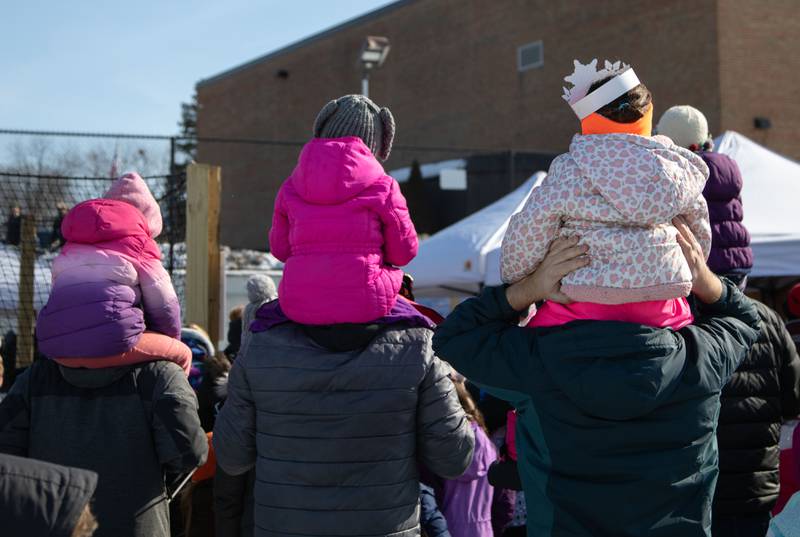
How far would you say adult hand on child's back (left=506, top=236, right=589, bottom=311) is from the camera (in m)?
2.15

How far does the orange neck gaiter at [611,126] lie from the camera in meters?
2.22

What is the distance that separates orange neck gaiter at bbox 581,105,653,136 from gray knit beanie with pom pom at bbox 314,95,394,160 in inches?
34.5

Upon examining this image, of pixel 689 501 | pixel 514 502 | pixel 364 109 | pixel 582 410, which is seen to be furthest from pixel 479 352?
pixel 514 502

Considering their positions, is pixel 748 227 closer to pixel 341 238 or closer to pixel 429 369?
pixel 429 369

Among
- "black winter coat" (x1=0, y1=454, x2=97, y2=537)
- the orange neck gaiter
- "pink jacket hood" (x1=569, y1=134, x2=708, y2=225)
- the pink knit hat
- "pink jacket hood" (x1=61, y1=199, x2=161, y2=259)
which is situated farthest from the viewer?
the pink knit hat

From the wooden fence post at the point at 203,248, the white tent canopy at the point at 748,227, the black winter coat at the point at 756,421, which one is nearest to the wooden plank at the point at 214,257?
the wooden fence post at the point at 203,248

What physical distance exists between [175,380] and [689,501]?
5.82 ft

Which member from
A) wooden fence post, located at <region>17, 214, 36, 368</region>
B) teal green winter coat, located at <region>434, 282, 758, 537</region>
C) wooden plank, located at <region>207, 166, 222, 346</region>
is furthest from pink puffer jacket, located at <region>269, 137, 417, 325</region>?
wooden fence post, located at <region>17, 214, 36, 368</region>

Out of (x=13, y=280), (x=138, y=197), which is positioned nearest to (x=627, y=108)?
(x=138, y=197)

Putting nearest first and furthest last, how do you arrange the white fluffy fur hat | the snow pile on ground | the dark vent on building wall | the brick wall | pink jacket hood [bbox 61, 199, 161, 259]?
pink jacket hood [bbox 61, 199, 161, 259], the white fluffy fur hat, the snow pile on ground, the brick wall, the dark vent on building wall

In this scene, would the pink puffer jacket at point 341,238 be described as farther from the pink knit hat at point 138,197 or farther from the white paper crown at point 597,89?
the pink knit hat at point 138,197

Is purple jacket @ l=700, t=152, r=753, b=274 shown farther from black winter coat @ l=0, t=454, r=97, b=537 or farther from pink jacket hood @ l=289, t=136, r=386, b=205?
black winter coat @ l=0, t=454, r=97, b=537

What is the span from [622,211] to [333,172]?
96 cm

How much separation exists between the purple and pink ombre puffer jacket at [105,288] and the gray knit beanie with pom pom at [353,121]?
0.85m
